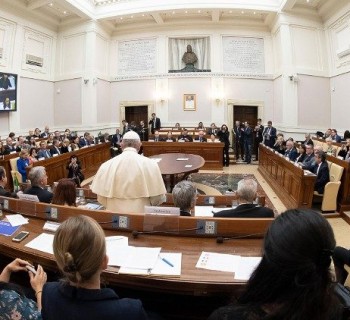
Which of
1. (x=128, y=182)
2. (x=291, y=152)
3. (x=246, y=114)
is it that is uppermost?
(x=246, y=114)

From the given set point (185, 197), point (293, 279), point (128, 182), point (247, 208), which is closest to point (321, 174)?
point (247, 208)

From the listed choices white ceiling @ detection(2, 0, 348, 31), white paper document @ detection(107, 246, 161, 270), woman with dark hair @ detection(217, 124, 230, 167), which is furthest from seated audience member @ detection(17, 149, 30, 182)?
white ceiling @ detection(2, 0, 348, 31)

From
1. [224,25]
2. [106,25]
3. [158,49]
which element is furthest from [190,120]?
[106,25]

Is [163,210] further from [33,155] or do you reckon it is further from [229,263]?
[33,155]

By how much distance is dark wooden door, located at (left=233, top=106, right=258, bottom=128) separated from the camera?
46.2ft

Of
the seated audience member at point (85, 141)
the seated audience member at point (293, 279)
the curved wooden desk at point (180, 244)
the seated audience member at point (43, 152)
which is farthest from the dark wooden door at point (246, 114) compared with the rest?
the seated audience member at point (293, 279)

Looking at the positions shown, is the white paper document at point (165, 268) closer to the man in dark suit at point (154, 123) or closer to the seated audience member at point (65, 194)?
the seated audience member at point (65, 194)

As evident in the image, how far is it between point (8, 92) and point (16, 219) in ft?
33.6

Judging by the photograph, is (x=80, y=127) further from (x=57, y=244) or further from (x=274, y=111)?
(x=57, y=244)

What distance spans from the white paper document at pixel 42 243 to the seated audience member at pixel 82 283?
1.02 meters

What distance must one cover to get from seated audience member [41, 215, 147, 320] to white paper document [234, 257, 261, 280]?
75cm

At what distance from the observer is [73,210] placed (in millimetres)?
2713

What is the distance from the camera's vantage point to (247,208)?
8.61 feet

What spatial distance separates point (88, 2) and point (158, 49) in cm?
342
